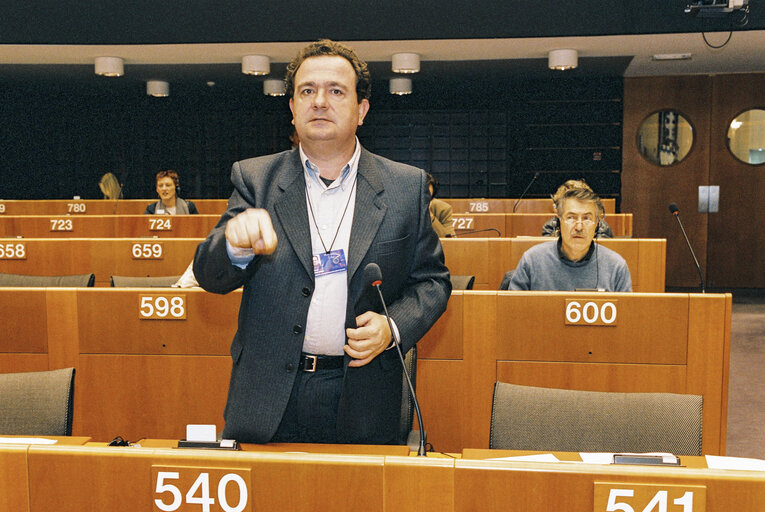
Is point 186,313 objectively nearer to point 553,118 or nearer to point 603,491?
point 603,491

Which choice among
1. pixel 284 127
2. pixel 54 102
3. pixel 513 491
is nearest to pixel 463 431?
pixel 513 491

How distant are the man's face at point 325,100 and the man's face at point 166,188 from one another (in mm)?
5382

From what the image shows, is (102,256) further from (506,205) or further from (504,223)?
(506,205)

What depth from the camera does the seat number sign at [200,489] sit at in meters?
0.92

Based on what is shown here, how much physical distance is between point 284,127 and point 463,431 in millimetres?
8927

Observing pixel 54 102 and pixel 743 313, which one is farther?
pixel 54 102

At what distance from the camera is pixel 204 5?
666 centimetres

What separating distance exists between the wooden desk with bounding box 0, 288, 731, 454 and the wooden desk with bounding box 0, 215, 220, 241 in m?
3.06

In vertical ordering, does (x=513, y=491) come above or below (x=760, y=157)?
below

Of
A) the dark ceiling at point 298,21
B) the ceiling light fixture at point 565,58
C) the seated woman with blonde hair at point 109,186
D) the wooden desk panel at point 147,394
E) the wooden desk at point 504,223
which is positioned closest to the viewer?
the wooden desk panel at point 147,394

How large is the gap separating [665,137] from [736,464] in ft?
30.6

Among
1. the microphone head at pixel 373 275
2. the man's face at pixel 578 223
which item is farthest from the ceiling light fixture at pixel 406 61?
the microphone head at pixel 373 275

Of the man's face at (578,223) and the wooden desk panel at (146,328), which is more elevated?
the man's face at (578,223)

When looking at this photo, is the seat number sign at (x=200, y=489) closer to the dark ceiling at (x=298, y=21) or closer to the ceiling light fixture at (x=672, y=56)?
the dark ceiling at (x=298, y=21)
